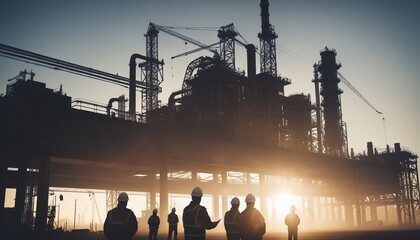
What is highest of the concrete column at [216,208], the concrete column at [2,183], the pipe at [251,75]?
the pipe at [251,75]

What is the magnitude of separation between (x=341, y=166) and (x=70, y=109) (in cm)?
4238

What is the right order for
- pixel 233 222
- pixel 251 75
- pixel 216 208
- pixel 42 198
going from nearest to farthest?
pixel 233 222, pixel 42 198, pixel 251 75, pixel 216 208

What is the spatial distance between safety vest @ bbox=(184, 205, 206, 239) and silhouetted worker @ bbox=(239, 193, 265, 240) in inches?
56.2

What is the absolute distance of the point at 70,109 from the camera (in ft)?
107

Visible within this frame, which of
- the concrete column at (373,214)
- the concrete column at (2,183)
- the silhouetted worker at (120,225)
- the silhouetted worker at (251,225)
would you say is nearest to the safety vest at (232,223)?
the silhouetted worker at (251,225)

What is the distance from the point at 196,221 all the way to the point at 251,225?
1.64 m

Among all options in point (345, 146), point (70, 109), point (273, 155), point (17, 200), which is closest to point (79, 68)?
point (70, 109)

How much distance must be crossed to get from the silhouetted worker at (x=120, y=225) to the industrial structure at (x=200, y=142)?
962 inches

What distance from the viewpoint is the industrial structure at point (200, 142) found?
31.9 metres

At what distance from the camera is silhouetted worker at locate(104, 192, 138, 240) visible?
7785 millimetres

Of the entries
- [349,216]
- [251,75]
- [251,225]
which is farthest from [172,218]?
[349,216]

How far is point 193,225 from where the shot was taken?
786 centimetres

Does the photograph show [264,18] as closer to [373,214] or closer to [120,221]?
[373,214]

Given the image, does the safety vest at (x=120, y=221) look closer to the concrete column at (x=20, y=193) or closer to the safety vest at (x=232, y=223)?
the safety vest at (x=232, y=223)
